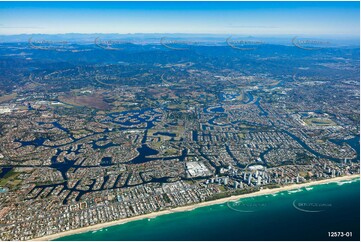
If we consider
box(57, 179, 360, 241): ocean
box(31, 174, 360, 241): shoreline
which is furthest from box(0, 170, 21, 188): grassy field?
box(57, 179, 360, 241): ocean

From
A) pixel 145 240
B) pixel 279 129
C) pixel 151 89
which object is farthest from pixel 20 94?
pixel 145 240

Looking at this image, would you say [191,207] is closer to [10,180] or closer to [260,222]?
[260,222]

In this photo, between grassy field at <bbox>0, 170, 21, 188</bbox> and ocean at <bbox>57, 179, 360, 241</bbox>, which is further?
grassy field at <bbox>0, 170, 21, 188</bbox>

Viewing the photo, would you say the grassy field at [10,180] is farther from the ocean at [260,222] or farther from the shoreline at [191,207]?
the ocean at [260,222]

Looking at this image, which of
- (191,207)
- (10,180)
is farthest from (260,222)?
(10,180)

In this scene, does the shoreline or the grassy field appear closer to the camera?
the shoreline

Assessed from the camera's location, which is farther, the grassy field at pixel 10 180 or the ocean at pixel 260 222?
the grassy field at pixel 10 180

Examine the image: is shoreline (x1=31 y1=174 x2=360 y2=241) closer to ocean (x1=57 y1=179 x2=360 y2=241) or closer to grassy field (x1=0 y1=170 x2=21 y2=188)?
ocean (x1=57 y1=179 x2=360 y2=241)

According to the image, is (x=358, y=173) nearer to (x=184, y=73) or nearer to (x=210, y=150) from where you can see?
(x=210, y=150)

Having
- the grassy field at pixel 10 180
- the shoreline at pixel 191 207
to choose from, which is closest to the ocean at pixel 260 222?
the shoreline at pixel 191 207
